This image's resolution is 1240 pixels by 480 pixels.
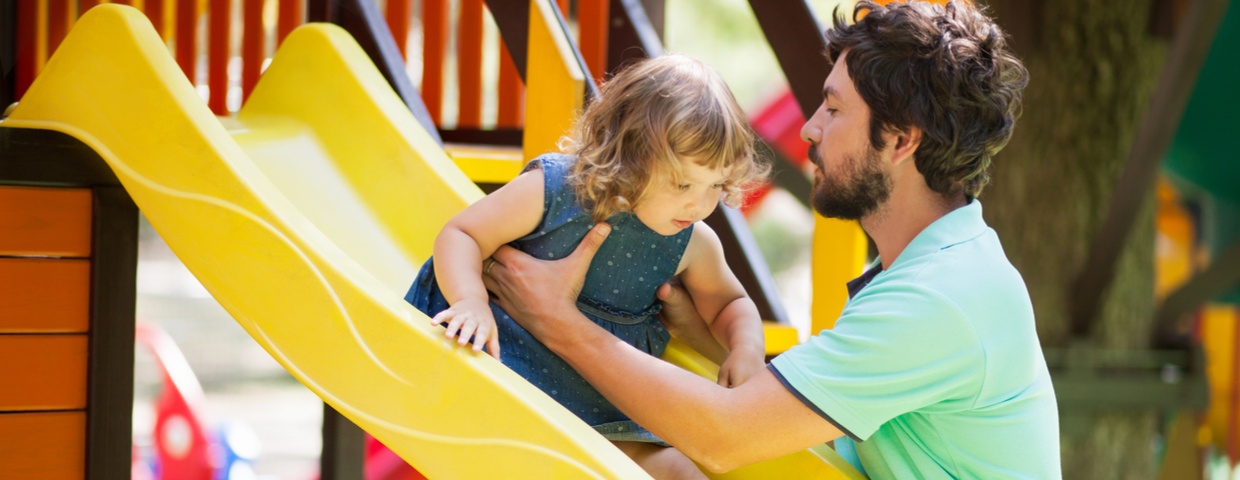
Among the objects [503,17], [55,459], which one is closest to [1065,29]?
[503,17]

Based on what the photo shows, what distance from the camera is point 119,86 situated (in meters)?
1.90

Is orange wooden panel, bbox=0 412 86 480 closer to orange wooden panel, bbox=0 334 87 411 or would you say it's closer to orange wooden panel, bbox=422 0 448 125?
orange wooden panel, bbox=0 334 87 411

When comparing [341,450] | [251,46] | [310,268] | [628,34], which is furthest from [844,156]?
[251,46]

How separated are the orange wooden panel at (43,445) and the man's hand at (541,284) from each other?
31.6 inches

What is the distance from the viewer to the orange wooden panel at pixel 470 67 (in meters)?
3.69

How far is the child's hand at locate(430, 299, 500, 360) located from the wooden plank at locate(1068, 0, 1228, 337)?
11.1 feet

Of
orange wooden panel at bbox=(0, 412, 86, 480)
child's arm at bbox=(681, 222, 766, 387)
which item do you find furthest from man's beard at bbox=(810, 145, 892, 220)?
orange wooden panel at bbox=(0, 412, 86, 480)

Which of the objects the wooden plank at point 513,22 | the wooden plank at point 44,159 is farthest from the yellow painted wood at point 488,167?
the wooden plank at point 44,159

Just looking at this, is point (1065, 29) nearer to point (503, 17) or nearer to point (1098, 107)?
point (1098, 107)

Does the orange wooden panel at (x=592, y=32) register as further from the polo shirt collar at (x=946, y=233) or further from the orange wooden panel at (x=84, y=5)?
the polo shirt collar at (x=946, y=233)

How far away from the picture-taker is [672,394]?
5.57 feet

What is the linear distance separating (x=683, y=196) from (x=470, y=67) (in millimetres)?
1964

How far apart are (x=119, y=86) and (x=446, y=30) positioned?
6.30 feet

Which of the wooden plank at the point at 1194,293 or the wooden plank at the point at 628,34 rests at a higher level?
the wooden plank at the point at 628,34
